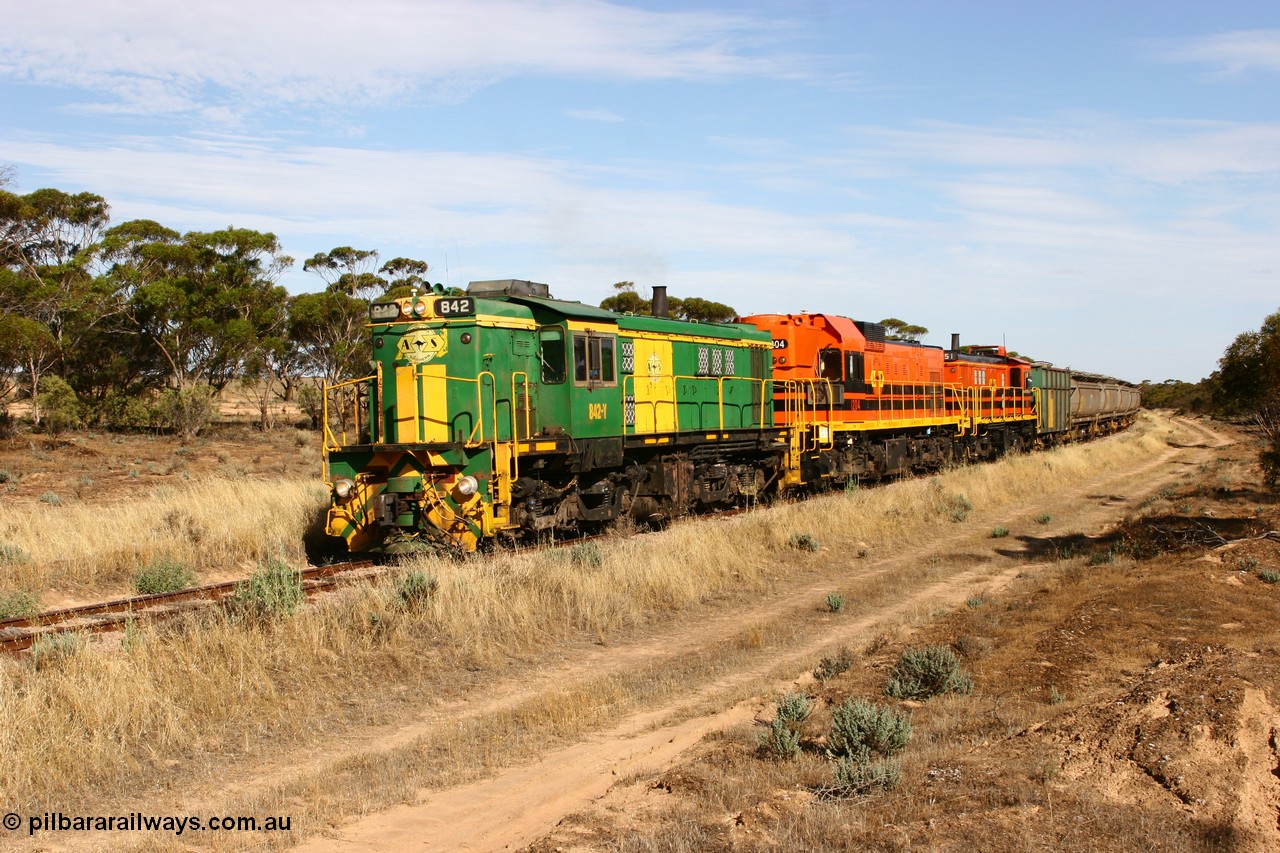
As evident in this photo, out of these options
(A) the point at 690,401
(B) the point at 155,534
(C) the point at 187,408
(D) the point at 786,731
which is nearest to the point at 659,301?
(A) the point at 690,401

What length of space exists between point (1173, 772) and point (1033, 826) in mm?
1142

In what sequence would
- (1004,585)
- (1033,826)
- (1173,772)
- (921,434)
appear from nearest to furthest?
(1033,826)
(1173,772)
(1004,585)
(921,434)

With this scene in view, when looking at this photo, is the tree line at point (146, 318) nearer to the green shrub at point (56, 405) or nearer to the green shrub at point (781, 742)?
the green shrub at point (56, 405)

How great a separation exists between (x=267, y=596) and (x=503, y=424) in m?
4.76

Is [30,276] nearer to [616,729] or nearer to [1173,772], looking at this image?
[616,729]

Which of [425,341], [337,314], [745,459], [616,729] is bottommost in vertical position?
[616,729]

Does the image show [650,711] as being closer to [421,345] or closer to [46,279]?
[421,345]

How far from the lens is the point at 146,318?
45.2 meters

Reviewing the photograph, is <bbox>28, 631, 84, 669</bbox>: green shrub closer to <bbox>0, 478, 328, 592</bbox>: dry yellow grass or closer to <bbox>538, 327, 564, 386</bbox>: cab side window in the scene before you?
<bbox>0, 478, 328, 592</bbox>: dry yellow grass

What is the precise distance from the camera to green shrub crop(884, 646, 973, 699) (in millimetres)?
7984

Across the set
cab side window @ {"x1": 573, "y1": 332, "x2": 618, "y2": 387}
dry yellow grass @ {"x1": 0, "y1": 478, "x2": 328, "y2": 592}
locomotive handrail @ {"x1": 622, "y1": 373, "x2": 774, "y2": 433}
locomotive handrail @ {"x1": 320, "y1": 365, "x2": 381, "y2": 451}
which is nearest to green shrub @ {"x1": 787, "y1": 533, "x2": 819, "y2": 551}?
locomotive handrail @ {"x1": 622, "y1": 373, "x2": 774, "y2": 433}

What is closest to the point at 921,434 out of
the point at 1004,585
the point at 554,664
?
the point at 1004,585

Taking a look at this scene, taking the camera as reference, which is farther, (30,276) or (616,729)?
(30,276)

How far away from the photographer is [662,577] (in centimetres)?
1248
